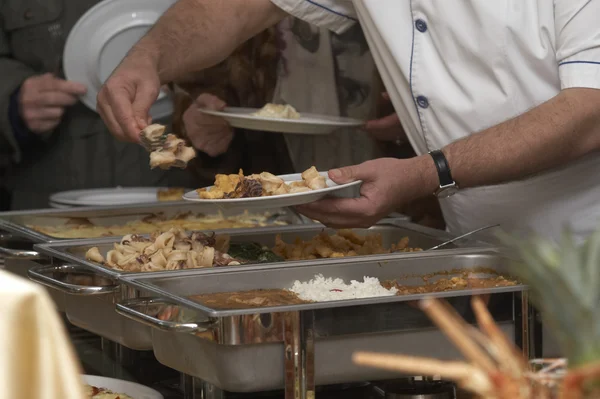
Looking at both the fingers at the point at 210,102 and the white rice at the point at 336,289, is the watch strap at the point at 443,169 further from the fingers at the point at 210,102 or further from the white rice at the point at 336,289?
the fingers at the point at 210,102

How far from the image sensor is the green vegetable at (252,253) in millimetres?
1964

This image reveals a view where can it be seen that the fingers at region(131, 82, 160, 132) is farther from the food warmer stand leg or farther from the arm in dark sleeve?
the arm in dark sleeve

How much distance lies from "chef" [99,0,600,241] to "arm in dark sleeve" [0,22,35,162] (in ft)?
3.35

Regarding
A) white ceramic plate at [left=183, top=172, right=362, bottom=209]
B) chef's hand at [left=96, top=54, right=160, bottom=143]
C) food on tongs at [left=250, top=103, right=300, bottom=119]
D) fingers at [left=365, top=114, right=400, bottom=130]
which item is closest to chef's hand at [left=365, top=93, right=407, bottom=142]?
fingers at [left=365, top=114, right=400, bottom=130]

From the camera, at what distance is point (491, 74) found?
2.00 meters

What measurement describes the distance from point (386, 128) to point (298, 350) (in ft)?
4.55

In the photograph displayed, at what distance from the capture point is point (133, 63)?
2.26 meters

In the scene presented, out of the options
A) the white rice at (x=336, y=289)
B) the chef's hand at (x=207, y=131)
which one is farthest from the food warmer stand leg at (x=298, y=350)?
the chef's hand at (x=207, y=131)

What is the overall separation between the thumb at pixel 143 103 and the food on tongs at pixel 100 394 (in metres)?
0.60

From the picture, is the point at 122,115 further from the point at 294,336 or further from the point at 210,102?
the point at 294,336

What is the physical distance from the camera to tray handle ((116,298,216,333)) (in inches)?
52.4

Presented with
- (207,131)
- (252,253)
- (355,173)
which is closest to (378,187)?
(355,173)

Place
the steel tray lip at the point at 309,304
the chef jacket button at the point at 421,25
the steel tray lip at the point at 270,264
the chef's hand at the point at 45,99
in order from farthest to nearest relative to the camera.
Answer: the chef's hand at the point at 45,99
the chef jacket button at the point at 421,25
the steel tray lip at the point at 270,264
the steel tray lip at the point at 309,304

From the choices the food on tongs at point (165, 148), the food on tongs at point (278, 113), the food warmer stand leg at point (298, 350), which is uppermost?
the food on tongs at point (278, 113)
